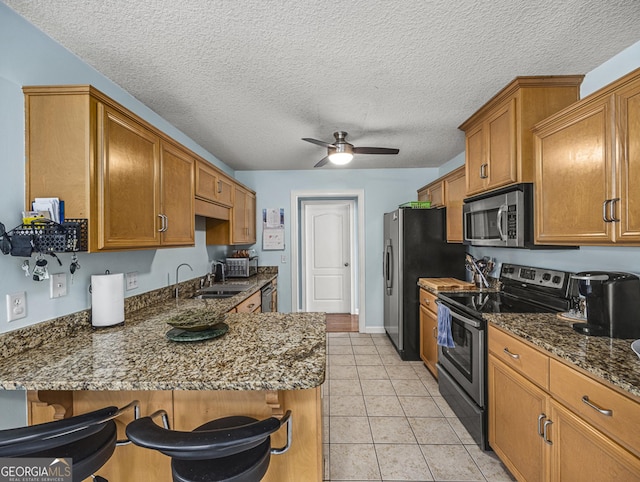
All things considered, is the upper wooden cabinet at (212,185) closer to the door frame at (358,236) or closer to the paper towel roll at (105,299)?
the paper towel roll at (105,299)

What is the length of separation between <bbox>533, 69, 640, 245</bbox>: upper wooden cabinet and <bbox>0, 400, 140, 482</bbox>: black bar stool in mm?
2187

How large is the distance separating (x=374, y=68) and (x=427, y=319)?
2.42 meters

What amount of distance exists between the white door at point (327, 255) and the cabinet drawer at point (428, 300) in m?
2.25

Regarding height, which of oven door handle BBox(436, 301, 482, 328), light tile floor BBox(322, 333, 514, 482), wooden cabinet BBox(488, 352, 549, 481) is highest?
oven door handle BBox(436, 301, 482, 328)

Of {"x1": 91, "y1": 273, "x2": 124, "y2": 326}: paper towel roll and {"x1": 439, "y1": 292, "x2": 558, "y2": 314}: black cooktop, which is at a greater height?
{"x1": 91, "y1": 273, "x2": 124, "y2": 326}: paper towel roll

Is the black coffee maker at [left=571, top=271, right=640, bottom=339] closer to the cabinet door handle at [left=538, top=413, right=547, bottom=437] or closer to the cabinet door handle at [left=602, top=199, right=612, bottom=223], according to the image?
the cabinet door handle at [left=602, top=199, right=612, bottom=223]

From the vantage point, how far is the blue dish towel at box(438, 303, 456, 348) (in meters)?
2.35

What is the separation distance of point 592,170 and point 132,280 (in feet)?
9.49

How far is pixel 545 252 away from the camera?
229 cm

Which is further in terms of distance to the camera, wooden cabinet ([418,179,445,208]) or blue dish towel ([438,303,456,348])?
wooden cabinet ([418,179,445,208])

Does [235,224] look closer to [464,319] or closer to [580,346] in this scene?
[464,319]

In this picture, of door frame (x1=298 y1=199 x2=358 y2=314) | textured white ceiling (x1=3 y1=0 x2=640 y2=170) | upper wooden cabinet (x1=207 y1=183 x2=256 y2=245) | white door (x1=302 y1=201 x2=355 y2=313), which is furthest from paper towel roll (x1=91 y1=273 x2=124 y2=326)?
white door (x1=302 y1=201 x2=355 y2=313)

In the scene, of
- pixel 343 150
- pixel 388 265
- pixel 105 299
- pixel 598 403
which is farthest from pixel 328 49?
pixel 388 265

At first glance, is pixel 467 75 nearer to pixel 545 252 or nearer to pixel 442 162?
pixel 545 252
